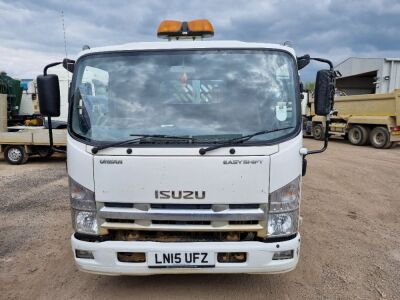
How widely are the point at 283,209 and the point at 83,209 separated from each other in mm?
1580

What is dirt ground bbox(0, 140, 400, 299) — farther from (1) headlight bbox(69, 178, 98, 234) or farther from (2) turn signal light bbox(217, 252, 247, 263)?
(1) headlight bbox(69, 178, 98, 234)

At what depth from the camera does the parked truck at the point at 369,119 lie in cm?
1332

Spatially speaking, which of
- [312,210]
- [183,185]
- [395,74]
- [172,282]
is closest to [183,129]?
[183,185]

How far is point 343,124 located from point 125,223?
48.7 feet

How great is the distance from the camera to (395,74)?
19.1 meters

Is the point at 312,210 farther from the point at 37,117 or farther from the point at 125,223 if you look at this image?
the point at 37,117

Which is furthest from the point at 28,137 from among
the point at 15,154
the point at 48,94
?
the point at 48,94

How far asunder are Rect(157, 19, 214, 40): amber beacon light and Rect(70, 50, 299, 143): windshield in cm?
113

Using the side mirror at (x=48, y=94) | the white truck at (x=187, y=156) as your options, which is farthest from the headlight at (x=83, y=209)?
the side mirror at (x=48, y=94)

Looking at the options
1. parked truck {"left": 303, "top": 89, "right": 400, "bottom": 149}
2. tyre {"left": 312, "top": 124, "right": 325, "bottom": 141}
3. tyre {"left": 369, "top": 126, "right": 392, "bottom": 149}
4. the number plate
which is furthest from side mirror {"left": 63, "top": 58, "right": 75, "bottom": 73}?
tyre {"left": 312, "top": 124, "right": 325, "bottom": 141}

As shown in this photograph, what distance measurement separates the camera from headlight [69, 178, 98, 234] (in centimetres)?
289

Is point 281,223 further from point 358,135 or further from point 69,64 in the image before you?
point 358,135

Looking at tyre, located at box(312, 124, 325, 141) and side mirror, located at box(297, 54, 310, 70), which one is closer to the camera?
side mirror, located at box(297, 54, 310, 70)

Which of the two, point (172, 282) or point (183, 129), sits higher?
point (183, 129)
